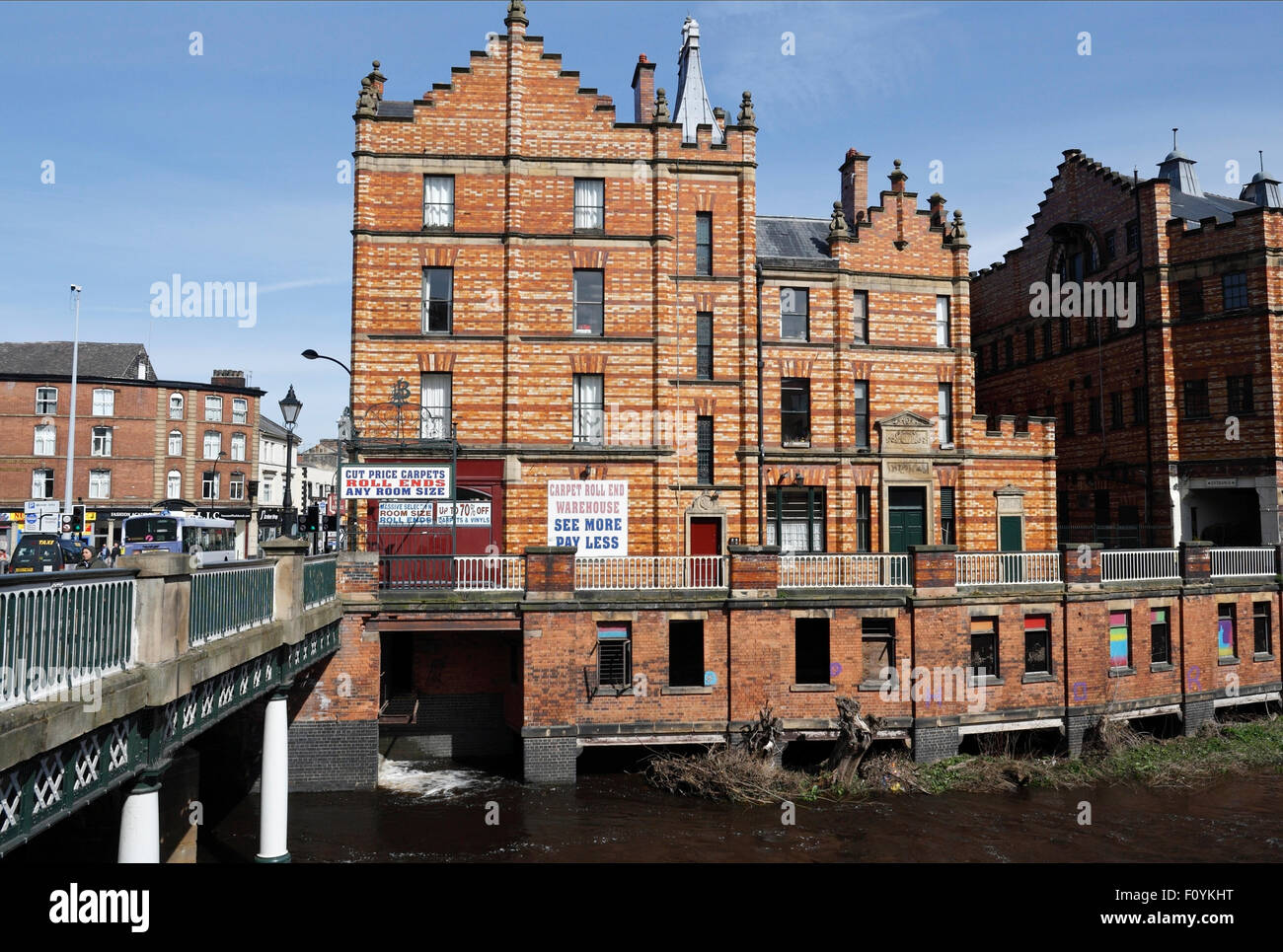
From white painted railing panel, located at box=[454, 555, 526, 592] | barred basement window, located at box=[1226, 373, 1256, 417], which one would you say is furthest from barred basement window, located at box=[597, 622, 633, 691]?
barred basement window, located at box=[1226, 373, 1256, 417]

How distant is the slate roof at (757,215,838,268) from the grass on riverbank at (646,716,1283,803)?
1630cm

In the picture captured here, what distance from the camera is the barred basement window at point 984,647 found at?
75.6 ft

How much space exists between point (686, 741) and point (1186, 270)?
26094 millimetres

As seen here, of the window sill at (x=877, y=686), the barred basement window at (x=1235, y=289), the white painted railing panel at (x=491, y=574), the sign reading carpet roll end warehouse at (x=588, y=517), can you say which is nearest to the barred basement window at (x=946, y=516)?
the window sill at (x=877, y=686)

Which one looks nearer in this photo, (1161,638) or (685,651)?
(685,651)

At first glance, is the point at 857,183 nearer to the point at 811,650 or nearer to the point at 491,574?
the point at 811,650

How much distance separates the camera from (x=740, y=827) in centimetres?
1866

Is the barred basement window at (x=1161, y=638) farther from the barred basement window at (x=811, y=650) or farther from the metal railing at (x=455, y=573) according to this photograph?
the metal railing at (x=455, y=573)

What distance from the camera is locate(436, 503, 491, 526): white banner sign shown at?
82.2 feet

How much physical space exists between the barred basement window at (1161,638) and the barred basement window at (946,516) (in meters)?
6.50

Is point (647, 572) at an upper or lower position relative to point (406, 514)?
lower

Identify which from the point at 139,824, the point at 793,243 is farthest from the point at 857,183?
the point at 139,824

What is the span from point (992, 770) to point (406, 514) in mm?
17331
